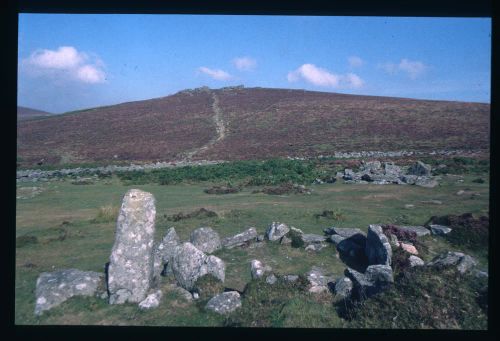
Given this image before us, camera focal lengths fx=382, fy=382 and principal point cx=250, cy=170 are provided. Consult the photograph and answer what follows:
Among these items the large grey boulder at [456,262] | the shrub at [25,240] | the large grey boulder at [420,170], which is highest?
the large grey boulder at [420,170]

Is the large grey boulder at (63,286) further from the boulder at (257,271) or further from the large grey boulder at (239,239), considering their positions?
the large grey boulder at (239,239)

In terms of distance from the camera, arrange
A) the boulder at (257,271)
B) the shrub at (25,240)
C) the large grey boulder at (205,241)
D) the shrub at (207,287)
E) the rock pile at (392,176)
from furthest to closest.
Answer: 1. the rock pile at (392,176)
2. the shrub at (25,240)
3. the large grey boulder at (205,241)
4. the boulder at (257,271)
5. the shrub at (207,287)

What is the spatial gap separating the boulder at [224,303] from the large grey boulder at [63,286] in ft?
8.23

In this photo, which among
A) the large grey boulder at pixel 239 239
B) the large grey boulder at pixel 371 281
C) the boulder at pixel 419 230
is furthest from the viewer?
the boulder at pixel 419 230

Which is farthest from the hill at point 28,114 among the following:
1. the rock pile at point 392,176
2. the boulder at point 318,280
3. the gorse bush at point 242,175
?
the boulder at point 318,280

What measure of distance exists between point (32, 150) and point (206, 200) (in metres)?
40.5

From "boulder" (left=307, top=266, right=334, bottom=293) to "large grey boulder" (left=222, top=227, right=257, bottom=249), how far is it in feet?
9.30

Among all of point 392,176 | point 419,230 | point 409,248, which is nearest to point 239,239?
point 409,248

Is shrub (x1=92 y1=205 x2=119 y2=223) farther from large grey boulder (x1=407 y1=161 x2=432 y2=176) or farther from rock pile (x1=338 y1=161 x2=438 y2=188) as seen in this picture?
large grey boulder (x1=407 y1=161 x2=432 y2=176)

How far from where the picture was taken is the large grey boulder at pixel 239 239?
11.4 m

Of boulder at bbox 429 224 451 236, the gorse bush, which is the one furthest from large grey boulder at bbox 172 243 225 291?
the gorse bush

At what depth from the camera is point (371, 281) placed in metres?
7.81

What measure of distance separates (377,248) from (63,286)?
7.26 m

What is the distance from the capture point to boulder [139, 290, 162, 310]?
7.56 m
